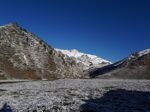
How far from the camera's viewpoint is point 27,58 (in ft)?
466

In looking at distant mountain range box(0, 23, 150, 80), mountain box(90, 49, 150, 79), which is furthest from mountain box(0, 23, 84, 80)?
mountain box(90, 49, 150, 79)

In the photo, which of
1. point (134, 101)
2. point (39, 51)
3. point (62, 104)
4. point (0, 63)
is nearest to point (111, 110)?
point (62, 104)

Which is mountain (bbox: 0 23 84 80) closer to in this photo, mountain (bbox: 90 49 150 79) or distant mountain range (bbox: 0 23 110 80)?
distant mountain range (bbox: 0 23 110 80)

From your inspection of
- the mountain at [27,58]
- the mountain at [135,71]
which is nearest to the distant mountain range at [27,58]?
the mountain at [27,58]

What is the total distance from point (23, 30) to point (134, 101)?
130m

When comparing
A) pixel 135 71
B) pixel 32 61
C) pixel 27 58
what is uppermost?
pixel 27 58

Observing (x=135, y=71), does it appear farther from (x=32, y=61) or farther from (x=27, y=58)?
(x=27, y=58)

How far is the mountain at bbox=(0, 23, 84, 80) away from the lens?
132 metres

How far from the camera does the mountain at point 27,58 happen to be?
132m

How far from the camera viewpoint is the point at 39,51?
150250 millimetres

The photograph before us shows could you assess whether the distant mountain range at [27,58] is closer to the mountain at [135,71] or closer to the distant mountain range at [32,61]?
the distant mountain range at [32,61]

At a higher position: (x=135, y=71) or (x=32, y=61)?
(x=135, y=71)

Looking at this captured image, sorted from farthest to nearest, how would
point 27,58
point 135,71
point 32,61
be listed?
1. point 135,71
2. point 27,58
3. point 32,61

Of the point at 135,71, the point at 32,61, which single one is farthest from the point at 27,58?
the point at 135,71
